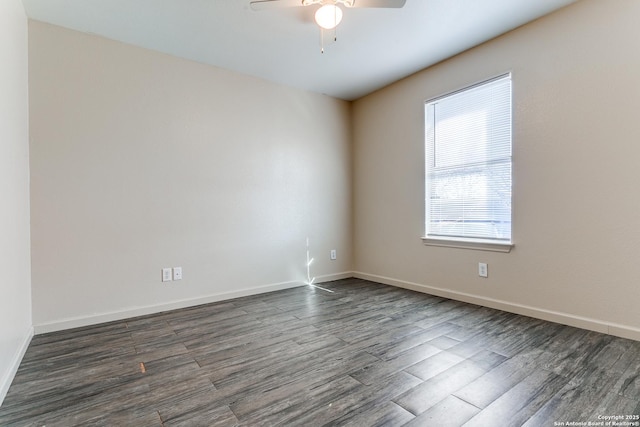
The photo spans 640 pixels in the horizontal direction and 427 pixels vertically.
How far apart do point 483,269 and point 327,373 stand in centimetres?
195

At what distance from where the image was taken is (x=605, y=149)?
224 cm

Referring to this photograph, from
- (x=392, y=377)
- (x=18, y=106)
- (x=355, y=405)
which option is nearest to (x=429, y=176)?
(x=392, y=377)

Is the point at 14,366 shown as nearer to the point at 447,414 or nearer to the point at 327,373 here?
the point at 327,373

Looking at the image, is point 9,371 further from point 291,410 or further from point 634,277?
point 634,277

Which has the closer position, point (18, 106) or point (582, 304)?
point (18, 106)

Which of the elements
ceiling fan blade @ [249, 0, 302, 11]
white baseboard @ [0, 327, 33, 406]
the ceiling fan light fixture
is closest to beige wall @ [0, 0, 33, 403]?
white baseboard @ [0, 327, 33, 406]

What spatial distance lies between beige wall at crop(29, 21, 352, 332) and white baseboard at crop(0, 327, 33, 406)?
25 centimetres

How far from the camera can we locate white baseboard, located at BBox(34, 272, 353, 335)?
2.47 metres

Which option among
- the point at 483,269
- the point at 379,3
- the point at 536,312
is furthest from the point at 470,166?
the point at 379,3

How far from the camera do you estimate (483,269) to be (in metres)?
2.95

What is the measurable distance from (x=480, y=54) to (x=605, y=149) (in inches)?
53.5

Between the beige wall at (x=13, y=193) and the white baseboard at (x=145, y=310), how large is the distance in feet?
0.62

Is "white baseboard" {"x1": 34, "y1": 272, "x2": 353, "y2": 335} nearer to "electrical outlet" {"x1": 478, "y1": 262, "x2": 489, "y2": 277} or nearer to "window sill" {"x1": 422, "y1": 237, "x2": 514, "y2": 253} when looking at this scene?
"window sill" {"x1": 422, "y1": 237, "x2": 514, "y2": 253}

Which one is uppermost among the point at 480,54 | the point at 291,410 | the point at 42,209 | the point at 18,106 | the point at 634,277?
the point at 480,54
